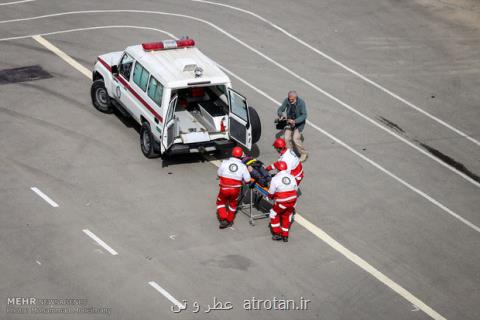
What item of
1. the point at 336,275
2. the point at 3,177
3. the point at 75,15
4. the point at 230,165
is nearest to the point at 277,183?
the point at 230,165

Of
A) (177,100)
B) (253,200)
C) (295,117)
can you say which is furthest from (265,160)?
(177,100)

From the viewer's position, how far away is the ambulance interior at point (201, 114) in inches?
714

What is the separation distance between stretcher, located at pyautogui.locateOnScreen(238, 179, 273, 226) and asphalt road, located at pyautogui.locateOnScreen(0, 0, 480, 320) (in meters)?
0.39

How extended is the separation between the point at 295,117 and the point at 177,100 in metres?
2.82

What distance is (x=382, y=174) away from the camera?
740 inches

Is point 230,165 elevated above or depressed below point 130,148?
above

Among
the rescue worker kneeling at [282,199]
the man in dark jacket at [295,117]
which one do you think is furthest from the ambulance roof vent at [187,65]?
the rescue worker kneeling at [282,199]

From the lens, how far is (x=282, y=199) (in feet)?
50.7

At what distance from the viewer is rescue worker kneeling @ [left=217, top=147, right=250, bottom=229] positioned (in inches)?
619

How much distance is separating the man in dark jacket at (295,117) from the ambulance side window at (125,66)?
12.2 ft

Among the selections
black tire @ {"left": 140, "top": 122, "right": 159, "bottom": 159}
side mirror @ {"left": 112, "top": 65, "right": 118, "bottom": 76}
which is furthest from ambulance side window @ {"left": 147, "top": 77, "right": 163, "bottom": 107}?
side mirror @ {"left": 112, "top": 65, "right": 118, "bottom": 76}

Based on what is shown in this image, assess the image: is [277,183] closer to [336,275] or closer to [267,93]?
[336,275]

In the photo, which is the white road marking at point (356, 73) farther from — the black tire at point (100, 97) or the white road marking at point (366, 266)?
the black tire at point (100, 97)

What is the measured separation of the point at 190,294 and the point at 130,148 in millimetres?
5638
